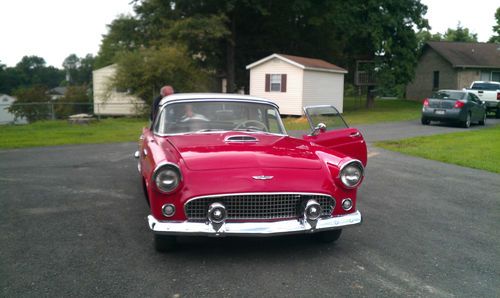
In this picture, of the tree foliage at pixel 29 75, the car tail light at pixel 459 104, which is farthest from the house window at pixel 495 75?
the tree foliage at pixel 29 75

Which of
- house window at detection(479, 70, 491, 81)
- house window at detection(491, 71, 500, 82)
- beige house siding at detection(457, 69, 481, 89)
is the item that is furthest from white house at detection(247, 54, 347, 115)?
house window at detection(491, 71, 500, 82)

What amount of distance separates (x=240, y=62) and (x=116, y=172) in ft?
93.0

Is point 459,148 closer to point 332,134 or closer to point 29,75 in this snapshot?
point 332,134

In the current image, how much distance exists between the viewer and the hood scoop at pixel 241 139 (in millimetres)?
5419

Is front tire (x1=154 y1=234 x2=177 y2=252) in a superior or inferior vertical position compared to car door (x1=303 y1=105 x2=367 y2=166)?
inferior

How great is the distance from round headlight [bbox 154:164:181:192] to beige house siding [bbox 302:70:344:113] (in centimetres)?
2302

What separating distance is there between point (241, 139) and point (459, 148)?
1008cm

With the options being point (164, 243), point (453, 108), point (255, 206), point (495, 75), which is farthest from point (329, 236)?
point (495, 75)

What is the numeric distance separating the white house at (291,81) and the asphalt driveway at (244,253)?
19315mm

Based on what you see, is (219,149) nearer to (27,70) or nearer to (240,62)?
(240,62)

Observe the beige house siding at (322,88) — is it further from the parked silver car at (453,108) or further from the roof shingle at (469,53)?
the roof shingle at (469,53)

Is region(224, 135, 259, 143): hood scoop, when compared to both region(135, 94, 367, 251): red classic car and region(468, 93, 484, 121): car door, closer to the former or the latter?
region(135, 94, 367, 251): red classic car

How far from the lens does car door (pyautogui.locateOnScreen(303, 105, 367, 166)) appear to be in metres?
6.59

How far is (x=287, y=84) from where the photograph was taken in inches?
1085
